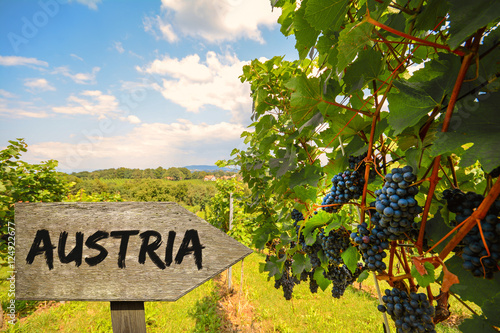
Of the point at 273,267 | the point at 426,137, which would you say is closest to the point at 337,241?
the point at 426,137

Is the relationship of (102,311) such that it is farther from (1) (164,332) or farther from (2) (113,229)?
(2) (113,229)

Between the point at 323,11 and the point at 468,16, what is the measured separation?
0.35 m

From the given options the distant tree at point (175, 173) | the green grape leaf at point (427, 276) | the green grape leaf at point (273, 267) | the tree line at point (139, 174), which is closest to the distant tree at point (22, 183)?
the green grape leaf at point (273, 267)

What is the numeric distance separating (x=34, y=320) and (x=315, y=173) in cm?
719

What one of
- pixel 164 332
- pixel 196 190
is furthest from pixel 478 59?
pixel 196 190

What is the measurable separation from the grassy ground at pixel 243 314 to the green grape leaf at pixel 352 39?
559cm

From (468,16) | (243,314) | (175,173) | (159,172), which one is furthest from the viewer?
(175,173)

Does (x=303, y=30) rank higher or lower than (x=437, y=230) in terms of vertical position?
higher

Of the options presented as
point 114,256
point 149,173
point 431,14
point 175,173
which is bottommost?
point 114,256

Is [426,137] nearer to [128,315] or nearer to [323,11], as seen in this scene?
[323,11]

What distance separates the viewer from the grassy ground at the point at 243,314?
4.76 m

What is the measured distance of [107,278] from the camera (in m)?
1.31

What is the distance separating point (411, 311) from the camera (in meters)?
0.70

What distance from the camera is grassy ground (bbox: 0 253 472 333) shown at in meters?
4.76
